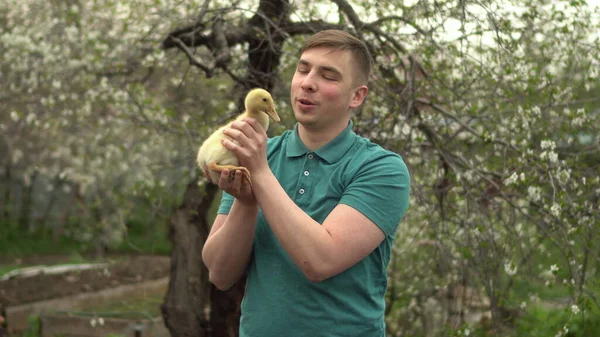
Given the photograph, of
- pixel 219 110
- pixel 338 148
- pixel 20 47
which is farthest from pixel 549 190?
pixel 20 47

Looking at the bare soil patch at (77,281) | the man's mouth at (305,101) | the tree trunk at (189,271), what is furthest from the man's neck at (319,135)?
the bare soil patch at (77,281)

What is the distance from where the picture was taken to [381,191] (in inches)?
81.2

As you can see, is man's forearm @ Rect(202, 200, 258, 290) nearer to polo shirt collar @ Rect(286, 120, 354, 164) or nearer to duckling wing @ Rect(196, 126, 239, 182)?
duckling wing @ Rect(196, 126, 239, 182)

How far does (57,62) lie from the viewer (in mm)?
8109

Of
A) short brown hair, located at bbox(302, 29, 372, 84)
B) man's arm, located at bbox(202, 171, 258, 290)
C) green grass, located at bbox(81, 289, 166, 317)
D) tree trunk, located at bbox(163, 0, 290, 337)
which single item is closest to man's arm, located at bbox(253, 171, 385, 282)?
man's arm, located at bbox(202, 171, 258, 290)

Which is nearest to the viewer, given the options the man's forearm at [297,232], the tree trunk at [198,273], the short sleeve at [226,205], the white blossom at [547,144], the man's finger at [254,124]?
the man's forearm at [297,232]

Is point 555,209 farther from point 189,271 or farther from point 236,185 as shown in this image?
point 189,271

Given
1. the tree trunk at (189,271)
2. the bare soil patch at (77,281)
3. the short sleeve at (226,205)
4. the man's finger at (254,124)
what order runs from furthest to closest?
the bare soil patch at (77,281)
the tree trunk at (189,271)
the short sleeve at (226,205)
the man's finger at (254,124)

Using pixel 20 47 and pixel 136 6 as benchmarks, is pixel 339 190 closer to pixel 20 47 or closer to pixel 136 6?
pixel 136 6

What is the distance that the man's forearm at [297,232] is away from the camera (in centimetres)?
192

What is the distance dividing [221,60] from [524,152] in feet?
6.44

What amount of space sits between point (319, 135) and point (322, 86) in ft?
0.58

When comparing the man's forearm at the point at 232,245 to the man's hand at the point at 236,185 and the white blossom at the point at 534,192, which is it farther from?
the white blossom at the point at 534,192

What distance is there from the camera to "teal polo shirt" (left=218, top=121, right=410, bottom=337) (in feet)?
6.79
